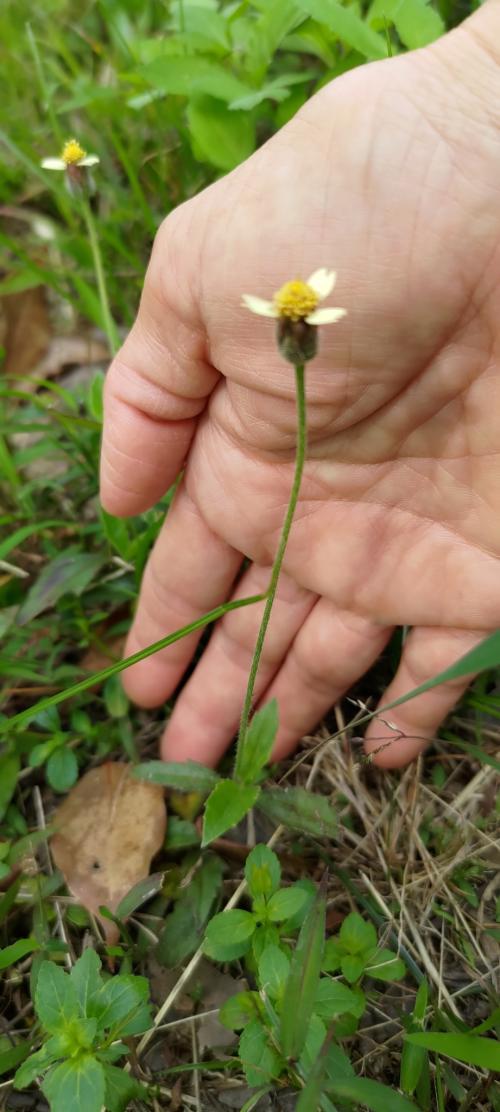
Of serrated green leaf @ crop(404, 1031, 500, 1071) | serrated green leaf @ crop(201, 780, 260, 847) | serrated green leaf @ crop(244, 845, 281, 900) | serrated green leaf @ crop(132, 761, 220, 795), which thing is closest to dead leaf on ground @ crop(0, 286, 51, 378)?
serrated green leaf @ crop(132, 761, 220, 795)

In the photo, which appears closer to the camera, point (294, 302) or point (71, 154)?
point (294, 302)

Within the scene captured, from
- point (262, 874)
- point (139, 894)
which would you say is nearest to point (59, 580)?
point (139, 894)

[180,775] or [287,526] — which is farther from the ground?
[287,526]

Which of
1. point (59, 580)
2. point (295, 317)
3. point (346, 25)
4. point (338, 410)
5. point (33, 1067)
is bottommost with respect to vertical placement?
point (33, 1067)

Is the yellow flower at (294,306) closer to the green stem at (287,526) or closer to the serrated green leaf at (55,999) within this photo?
the green stem at (287,526)

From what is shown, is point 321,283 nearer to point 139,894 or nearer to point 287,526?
point 287,526

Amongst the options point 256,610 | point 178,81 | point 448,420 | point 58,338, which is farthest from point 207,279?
point 58,338

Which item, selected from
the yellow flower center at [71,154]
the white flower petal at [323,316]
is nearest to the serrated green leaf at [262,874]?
the white flower petal at [323,316]
